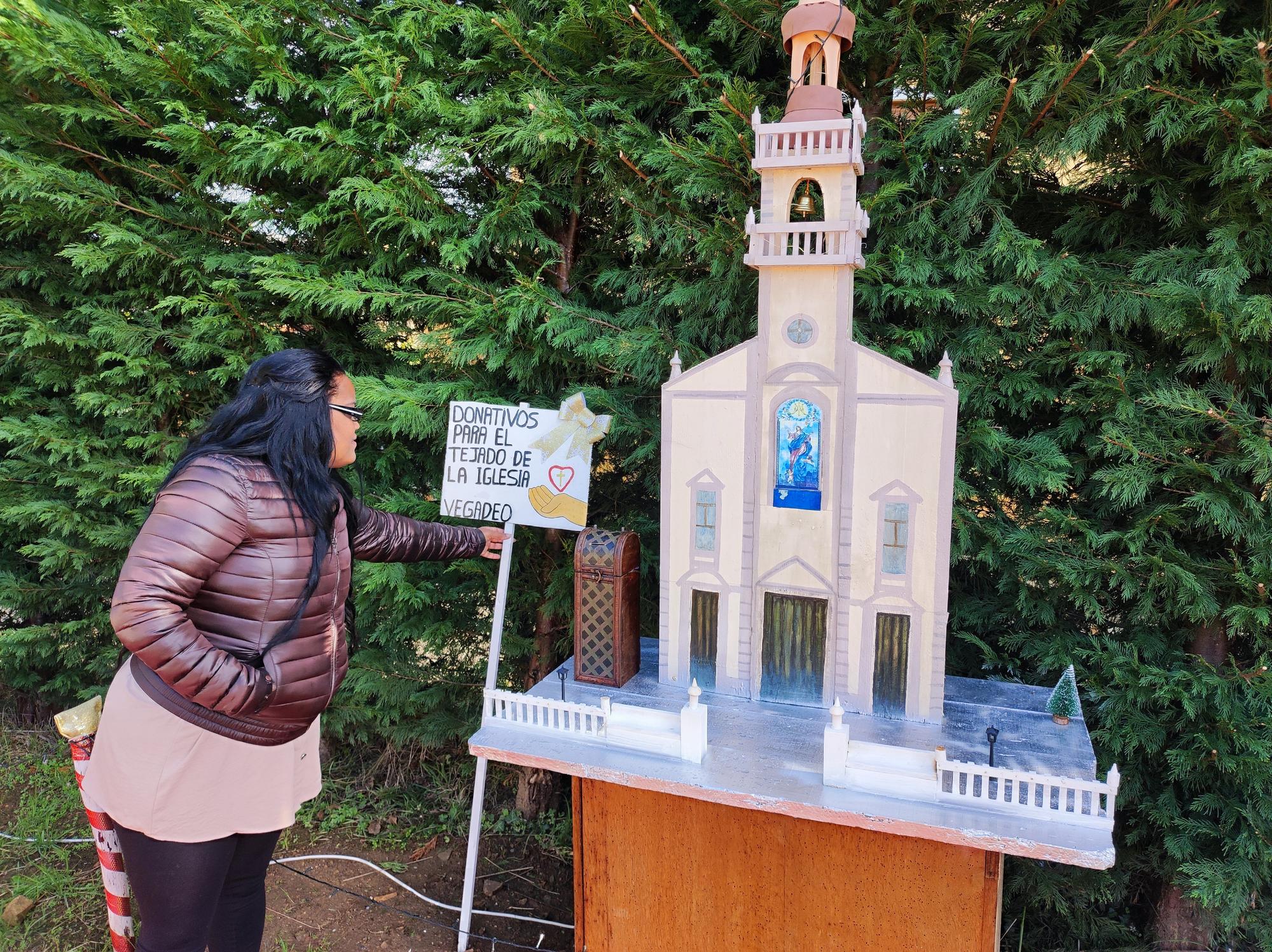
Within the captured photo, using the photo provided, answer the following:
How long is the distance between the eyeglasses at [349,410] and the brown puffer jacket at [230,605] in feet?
1.03

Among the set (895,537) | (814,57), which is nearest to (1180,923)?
(895,537)

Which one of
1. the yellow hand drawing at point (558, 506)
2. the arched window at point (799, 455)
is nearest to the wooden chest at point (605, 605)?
the yellow hand drawing at point (558, 506)

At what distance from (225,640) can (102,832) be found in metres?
1.28

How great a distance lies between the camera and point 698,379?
3.23 m

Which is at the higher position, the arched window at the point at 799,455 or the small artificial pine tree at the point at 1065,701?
the arched window at the point at 799,455

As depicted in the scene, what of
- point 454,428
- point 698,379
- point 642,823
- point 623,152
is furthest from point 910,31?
point 642,823

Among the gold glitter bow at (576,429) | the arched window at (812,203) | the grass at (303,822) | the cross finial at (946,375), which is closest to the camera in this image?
the cross finial at (946,375)

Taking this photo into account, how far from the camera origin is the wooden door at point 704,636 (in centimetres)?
333

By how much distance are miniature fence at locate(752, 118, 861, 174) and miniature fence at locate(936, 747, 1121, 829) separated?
2.17 m

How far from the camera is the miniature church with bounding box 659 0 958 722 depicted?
2977 millimetres

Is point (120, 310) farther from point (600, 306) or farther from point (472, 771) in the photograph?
point (472, 771)

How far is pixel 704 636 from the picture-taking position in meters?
3.36

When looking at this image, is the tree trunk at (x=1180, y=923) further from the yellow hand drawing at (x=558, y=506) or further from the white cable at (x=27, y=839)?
the white cable at (x=27, y=839)

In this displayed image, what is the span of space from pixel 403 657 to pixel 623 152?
3.29 m
